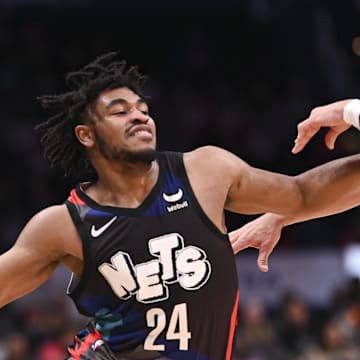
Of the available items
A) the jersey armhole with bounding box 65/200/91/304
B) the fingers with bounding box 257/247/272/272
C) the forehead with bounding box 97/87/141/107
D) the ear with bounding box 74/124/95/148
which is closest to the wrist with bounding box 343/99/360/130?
the fingers with bounding box 257/247/272/272

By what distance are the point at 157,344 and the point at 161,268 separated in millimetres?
329

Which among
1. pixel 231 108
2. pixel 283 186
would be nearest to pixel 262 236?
pixel 283 186

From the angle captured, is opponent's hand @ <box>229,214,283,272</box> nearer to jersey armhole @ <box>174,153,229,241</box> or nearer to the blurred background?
jersey armhole @ <box>174,153,229,241</box>

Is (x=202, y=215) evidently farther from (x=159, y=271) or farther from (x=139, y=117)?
(x=139, y=117)

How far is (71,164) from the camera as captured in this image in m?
4.49

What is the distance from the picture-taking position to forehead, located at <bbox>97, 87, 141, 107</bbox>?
425 centimetres

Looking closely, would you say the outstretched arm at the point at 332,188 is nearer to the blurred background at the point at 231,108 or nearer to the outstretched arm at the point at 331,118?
the outstretched arm at the point at 331,118

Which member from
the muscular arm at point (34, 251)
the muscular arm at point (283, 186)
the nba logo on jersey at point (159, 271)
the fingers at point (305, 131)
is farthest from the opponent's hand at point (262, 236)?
the muscular arm at point (34, 251)

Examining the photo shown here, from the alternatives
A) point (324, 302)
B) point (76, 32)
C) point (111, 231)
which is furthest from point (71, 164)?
point (76, 32)

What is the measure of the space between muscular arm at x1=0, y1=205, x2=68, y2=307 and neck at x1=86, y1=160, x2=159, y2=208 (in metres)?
0.20

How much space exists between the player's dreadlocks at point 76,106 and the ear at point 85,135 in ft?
0.14

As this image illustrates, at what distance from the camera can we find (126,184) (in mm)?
4219

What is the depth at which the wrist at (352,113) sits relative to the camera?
4152mm

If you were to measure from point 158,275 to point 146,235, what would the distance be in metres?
0.18
